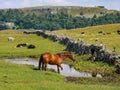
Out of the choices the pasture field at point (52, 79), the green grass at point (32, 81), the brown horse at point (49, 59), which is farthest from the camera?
the brown horse at point (49, 59)

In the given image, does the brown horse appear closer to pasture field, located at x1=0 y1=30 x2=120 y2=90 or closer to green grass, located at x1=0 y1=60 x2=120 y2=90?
pasture field, located at x1=0 y1=30 x2=120 y2=90

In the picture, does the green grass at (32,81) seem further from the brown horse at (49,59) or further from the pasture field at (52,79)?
the brown horse at (49,59)

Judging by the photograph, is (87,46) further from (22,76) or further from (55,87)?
(55,87)

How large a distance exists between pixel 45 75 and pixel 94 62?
47.3 feet

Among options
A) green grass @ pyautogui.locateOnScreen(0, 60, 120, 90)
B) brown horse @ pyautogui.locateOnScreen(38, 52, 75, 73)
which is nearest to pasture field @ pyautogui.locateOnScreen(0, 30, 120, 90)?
green grass @ pyautogui.locateOnScreen(0, 60, 120, 90)

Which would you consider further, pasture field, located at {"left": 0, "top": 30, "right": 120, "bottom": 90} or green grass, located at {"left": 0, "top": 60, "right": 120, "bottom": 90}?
pasture field, located at {"left": 0, "top": 30, "right": 120, "bottom": 90}

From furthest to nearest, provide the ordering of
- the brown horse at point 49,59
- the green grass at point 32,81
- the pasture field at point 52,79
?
the brown horse at point 49,59 < the pasture field at point 52,79 < the green grass at point 32,81

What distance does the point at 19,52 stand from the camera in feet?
220

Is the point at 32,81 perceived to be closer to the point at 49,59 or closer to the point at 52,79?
the point at 52,79

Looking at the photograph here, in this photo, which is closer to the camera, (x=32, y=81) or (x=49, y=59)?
(x=32, y=81)

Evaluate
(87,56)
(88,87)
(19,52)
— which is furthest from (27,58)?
(88,87)

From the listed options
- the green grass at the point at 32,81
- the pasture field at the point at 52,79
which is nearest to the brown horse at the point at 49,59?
the pasture field at the point at 52,79

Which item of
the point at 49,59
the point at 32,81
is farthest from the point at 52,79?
the point at 49,59

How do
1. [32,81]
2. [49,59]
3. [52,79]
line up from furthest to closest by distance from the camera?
[49,59]
[52,79]
[32,81]
